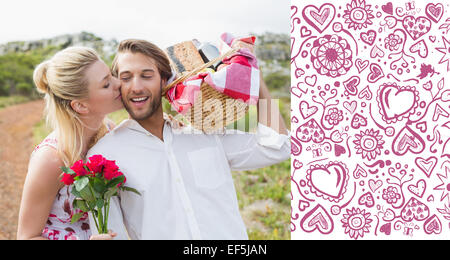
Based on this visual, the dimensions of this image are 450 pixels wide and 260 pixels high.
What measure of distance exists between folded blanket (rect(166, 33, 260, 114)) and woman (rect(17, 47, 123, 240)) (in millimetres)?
342

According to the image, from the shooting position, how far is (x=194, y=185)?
192 cm

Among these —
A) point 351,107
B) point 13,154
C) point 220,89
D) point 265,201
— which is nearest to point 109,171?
point 220,89

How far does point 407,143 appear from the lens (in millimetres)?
2227

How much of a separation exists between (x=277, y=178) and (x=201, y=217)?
3921 mm

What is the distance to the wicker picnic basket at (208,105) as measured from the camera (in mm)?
1808

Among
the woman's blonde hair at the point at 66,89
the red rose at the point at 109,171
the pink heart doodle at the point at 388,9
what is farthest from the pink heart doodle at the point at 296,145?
the woman's blonde hair at the point at 66,89

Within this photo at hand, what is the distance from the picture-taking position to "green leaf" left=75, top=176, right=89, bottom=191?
5.40ft

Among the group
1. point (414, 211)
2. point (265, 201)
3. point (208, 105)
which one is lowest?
point (265, 201)

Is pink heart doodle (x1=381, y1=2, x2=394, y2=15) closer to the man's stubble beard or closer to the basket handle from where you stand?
the basket handle

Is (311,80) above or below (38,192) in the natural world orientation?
above

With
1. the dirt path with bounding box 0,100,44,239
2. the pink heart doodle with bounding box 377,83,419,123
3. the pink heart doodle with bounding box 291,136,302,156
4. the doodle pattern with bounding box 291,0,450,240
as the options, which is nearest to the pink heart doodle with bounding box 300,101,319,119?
the doodle pattern with bounding box 291,0,450,240

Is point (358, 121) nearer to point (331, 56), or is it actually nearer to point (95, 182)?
point (331, 56)

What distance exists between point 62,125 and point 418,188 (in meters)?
1.92
